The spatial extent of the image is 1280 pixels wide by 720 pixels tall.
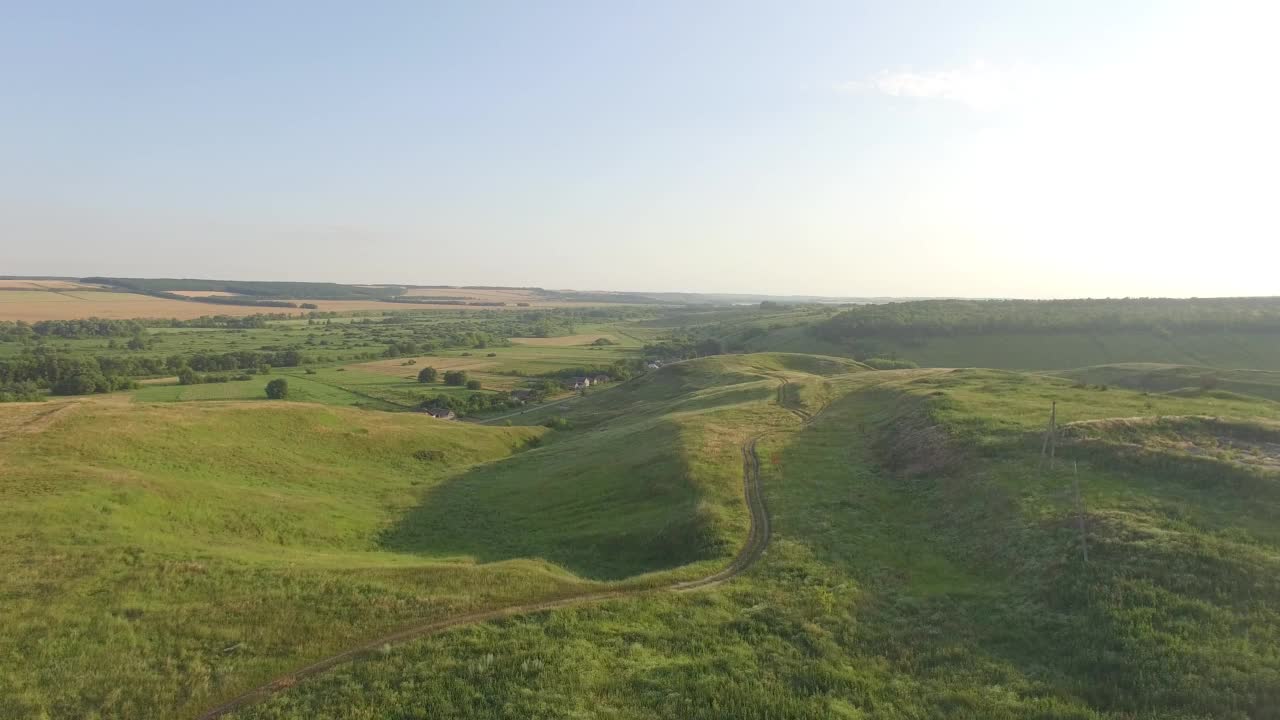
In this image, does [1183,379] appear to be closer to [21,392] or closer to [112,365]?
[21,392]

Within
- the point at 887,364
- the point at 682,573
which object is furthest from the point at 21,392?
the point at 887,364

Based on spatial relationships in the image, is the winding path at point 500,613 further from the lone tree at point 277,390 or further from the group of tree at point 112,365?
the group of tree at point 112,365

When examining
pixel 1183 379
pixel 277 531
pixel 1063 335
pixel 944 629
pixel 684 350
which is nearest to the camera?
pixel 944 629

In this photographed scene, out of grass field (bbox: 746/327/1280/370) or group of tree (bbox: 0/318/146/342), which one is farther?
group of tree (bbox: 0/318/146/342)

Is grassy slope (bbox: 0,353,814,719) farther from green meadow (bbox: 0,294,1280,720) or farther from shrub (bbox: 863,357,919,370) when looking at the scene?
shrub (bbox: 863,357,919,370)

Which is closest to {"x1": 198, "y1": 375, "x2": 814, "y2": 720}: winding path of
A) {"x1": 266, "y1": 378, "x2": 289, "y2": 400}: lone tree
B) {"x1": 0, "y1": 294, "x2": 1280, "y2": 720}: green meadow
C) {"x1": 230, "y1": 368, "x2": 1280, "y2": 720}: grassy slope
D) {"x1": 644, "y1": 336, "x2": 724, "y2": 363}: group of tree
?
{"x1": 0, "y1": 294, "x2": 1280, "y2": 720}: green meadow

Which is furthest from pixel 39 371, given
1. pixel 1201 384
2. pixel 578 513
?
pixel 1201 384
